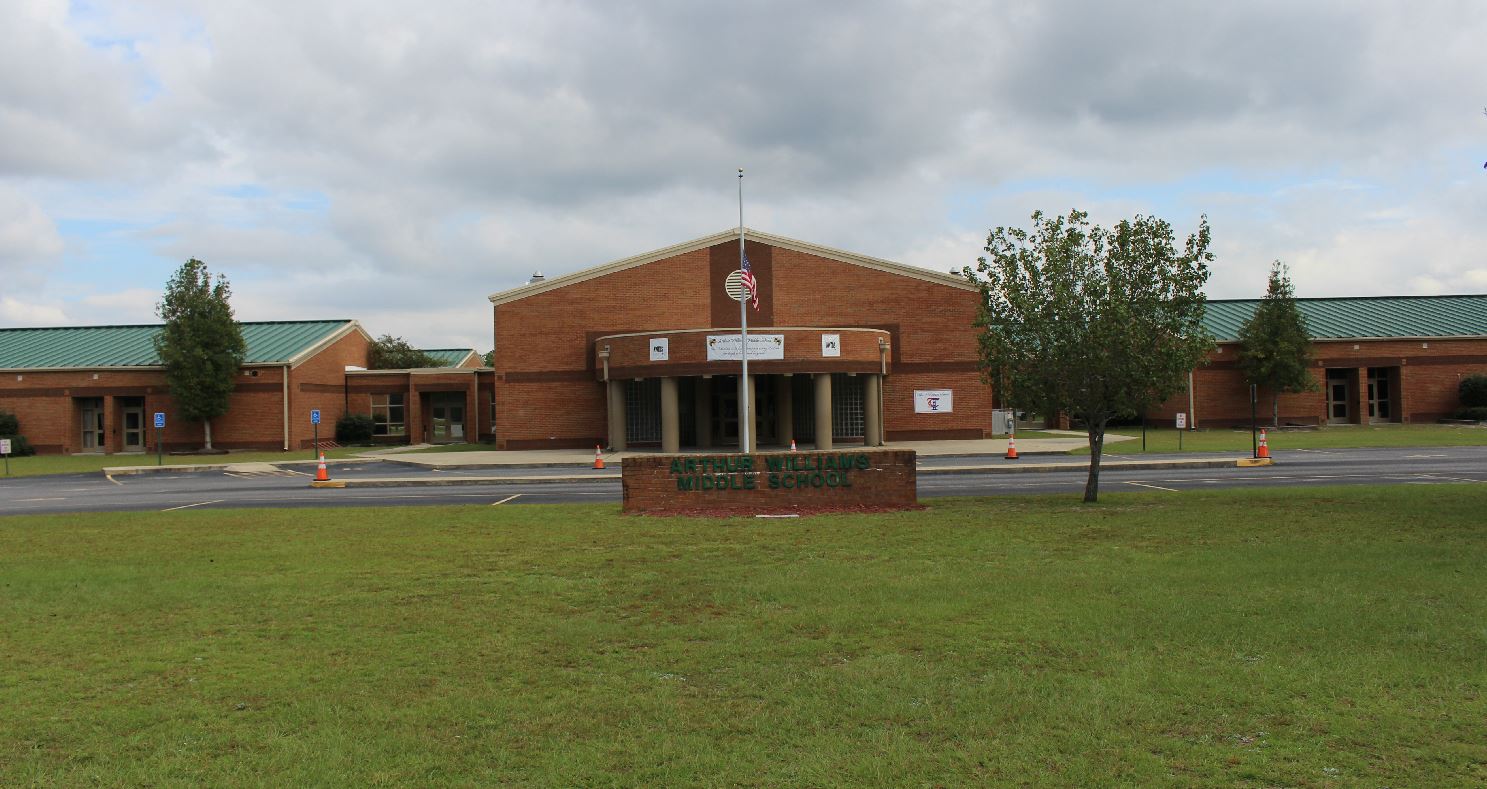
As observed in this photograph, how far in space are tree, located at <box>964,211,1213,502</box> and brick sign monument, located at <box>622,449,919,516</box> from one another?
255 cm

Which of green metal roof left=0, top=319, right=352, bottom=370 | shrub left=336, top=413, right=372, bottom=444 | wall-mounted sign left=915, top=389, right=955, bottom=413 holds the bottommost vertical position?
shrub left=336, top=413, right=372, bottom=444

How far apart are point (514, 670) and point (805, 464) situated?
1042 centimetres

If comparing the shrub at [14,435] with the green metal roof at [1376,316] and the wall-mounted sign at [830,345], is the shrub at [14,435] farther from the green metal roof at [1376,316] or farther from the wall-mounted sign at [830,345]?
the green metal roof at [1376,316]

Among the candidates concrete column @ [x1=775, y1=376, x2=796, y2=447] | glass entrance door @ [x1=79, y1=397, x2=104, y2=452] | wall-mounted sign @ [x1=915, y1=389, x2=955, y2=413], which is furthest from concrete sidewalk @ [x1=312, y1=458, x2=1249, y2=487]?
glass entrance door @ [x1=79, y1=397, x2=104, y2=452]

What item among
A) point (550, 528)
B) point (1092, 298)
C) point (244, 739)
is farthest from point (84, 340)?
point (244, 739)

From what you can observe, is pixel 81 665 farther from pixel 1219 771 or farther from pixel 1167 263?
pixel 1167 263

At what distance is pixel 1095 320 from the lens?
16.4 meters

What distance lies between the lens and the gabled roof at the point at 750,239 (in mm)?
41562

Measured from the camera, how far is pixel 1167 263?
1628 centimetres

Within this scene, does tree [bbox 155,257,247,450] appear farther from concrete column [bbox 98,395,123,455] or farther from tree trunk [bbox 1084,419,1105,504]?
tree trunk [bbox 1084,419,1105,504]

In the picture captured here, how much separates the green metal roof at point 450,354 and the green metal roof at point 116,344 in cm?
1147

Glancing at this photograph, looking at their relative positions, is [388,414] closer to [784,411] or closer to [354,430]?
[354,430]

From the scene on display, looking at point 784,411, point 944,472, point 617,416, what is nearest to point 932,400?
point 784,411

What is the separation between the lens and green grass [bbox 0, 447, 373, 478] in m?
37.4
